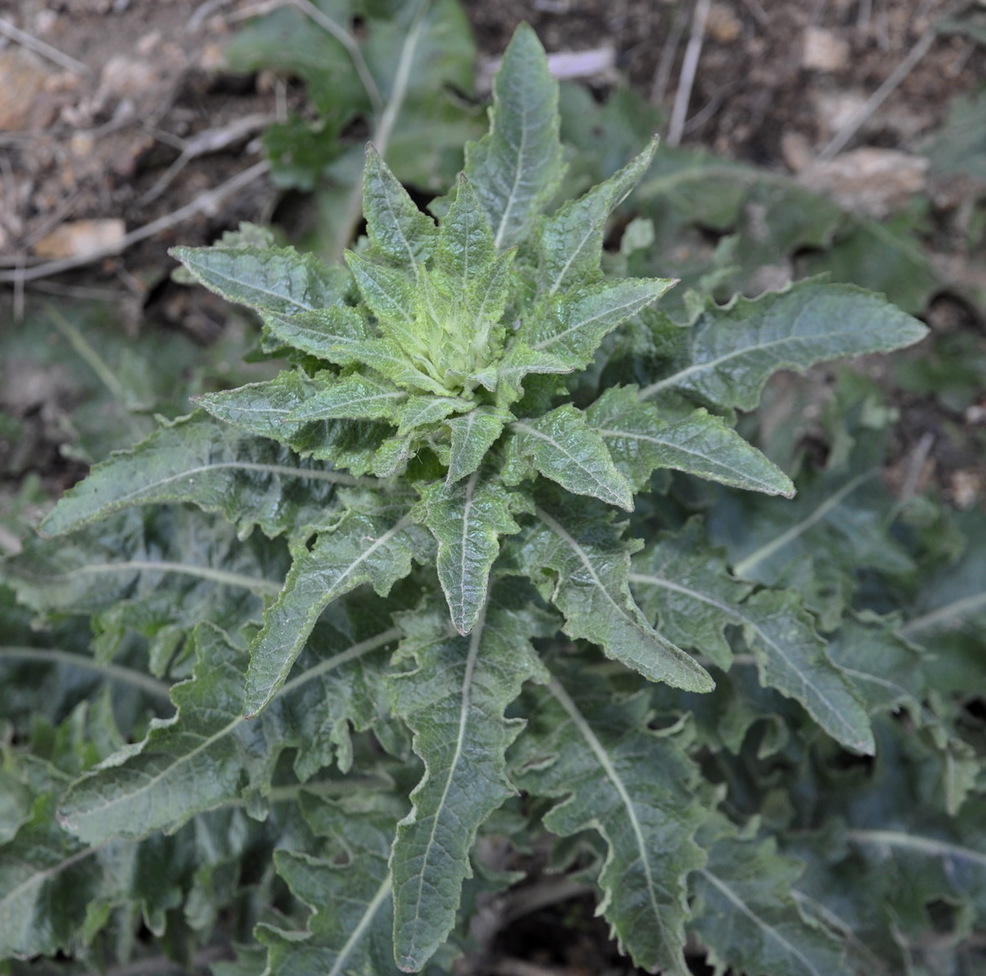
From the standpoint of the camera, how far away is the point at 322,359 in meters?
2.25

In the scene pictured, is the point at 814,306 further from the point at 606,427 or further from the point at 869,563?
the point at 869,563

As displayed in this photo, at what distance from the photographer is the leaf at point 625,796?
2.38m

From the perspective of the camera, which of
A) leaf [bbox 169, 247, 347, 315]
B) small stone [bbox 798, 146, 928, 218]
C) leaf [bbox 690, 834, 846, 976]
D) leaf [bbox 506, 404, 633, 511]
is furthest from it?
small stone [bbox 798, 146, 928, 218]

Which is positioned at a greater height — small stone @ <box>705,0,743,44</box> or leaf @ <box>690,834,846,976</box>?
small stone @ <box>705,0,743,44</box>

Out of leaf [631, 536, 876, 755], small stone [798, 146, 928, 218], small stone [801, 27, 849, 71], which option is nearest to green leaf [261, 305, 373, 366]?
leaf [631, 536, 876, 755]

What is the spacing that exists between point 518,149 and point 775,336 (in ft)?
2.58

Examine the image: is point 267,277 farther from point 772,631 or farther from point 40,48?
point 40,48

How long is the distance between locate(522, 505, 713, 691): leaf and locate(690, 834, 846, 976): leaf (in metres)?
1.09

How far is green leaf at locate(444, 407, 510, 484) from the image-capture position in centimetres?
197

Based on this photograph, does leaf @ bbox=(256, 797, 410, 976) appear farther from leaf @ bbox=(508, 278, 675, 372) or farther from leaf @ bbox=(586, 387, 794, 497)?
leaf @ bbox=(508, 278, 675, 372)

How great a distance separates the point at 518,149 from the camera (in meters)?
2.48

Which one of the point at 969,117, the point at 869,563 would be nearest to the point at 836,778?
the point at 869,563

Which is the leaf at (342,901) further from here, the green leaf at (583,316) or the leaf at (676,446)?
the green leaf at (583,316)

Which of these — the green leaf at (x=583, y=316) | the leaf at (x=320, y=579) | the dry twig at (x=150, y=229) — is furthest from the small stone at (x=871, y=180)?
the leaf at (x=320, y=579)
